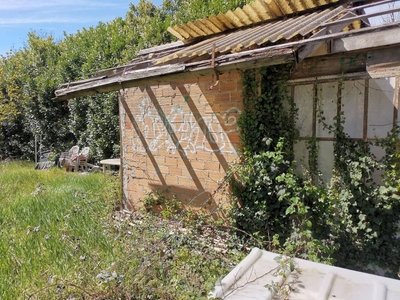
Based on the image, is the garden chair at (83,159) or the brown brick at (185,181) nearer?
the brown brick at (185,181)

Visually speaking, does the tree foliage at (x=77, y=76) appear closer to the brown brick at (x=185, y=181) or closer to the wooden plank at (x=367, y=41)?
the wooden plank at (x=367, y=41)

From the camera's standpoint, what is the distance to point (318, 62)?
3656 millimetres

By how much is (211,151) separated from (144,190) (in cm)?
195

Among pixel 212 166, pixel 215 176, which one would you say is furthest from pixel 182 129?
pixel 215 176

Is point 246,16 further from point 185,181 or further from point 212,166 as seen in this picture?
point 185,181

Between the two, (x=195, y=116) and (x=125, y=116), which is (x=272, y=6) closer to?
(x=195, y=116)

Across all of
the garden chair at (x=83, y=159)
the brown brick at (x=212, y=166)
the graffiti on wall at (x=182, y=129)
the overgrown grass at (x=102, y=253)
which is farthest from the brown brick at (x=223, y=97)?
the garden chair at (x=83, y=159)

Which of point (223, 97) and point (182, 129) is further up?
point (223, 97)

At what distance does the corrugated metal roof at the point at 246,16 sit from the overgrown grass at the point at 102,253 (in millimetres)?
3370

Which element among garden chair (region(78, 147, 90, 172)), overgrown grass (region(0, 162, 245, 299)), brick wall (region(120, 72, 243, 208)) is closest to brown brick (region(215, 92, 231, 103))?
brick wall (region(120, 72, 243, 208))

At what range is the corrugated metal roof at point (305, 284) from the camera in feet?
5.64

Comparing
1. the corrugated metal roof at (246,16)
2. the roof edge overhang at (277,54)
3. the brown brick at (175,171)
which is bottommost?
the brown brick at (175,171)

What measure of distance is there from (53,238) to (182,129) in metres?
2.74

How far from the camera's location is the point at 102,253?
389 centimetres
